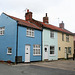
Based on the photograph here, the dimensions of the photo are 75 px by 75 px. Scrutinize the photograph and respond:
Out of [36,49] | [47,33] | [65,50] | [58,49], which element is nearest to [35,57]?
[36,49]

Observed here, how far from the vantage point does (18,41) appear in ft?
51.6

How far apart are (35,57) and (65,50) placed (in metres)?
9.98

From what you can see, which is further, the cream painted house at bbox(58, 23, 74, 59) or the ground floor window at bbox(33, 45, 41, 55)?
the cream painted house at bbox(58, 23, 74, 59)

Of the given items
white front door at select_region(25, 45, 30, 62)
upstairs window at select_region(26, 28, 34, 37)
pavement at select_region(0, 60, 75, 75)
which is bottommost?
pavement at select_region(0, 60, 75, 75)

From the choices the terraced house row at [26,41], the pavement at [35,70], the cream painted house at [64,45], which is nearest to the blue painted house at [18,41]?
the terraced house row at [26,41]

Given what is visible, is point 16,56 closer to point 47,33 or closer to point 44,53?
point 44,53

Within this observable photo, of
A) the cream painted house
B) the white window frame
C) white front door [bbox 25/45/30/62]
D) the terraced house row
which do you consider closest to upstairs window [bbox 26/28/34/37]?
the terraced house row

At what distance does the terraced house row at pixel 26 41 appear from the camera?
1577 cm

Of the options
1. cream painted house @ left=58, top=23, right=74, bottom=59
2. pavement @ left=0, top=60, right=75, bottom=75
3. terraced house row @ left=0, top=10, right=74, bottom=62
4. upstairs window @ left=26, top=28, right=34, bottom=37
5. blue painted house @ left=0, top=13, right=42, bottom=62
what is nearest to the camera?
pavement @ left=0, top=60, right=75, bottom=75

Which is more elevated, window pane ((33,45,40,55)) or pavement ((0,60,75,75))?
window pane ((33,45,40,55))

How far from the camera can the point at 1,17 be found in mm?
18344

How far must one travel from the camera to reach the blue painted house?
1565 centimetres

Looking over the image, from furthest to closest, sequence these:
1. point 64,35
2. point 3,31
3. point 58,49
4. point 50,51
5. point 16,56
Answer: point 64,35
point 58,49
point 50,51
point 3,31
point 16,56

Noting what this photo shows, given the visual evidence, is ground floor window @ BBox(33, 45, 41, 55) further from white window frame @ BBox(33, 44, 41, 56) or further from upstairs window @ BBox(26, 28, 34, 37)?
upstairs window @ BBox(26, 28, 34, 37)
